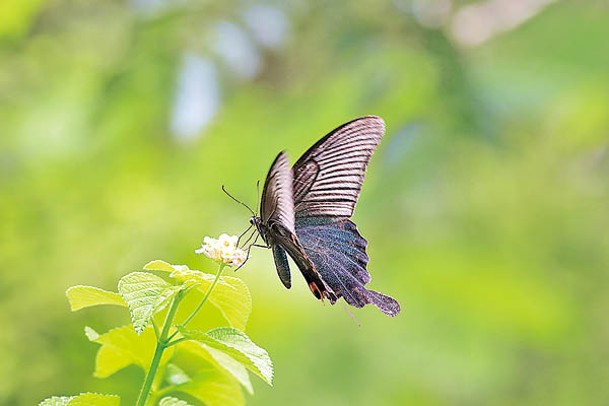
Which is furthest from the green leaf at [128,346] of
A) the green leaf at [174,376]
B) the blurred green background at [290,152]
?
the blurred green background at [290,152]

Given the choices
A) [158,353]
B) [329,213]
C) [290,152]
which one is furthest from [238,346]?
[290,152]

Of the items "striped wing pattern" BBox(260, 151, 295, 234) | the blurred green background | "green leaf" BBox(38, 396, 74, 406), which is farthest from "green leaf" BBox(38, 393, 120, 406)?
the blurred green background

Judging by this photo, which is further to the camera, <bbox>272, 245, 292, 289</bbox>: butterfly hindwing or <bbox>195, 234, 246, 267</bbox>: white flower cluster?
<bbox>272, 245, 292, 289</bbox>: butterfly hindwing

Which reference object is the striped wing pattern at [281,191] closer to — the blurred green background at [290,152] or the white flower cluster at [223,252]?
the white flower cluster at [223,252]

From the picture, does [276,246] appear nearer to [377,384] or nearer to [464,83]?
[464,83]

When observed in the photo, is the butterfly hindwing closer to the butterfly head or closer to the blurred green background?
the butterfly head

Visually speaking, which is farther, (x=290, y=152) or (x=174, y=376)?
(x=290, y=152)

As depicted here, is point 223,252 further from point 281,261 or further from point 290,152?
point 290,152

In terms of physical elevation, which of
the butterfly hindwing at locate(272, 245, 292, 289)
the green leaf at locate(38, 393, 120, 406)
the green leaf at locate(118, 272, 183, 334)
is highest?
the butterfly hindwing at locate(272, 245, 292, 289)
